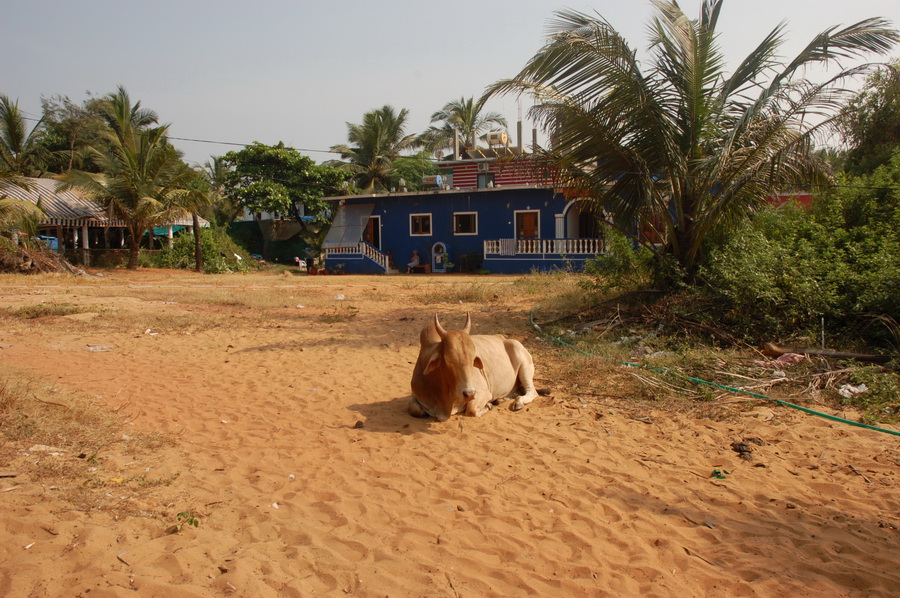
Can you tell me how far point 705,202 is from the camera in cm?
932

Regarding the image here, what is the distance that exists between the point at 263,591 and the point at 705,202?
856 cm

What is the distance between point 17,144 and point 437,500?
1276 inches

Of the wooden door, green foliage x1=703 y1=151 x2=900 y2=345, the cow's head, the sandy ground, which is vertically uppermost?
the wooden door

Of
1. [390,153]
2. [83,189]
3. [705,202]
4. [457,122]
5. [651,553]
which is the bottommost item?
[651,553]

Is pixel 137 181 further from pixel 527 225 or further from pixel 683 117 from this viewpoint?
pixel 683 117

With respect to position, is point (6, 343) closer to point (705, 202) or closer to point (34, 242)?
point (705, 202)

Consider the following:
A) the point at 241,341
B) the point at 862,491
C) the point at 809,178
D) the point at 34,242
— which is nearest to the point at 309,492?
the point at 862,491

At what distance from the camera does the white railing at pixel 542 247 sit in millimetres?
23672

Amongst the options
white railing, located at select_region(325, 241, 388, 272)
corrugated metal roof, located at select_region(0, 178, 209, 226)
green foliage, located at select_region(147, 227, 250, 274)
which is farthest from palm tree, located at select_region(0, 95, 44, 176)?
white railing, located at select_region(325, 241, 388, 272)

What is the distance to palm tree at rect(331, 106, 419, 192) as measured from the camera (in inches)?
1346

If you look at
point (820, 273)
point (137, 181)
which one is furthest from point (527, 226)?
point (820, 273)

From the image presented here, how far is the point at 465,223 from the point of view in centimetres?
2730

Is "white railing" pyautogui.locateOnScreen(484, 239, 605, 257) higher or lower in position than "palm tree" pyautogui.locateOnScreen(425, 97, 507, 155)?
lower

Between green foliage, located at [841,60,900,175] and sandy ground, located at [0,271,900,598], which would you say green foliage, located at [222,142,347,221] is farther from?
sandy ground, located at [0,271,900,598]
